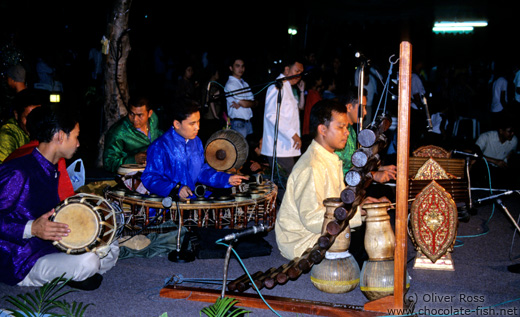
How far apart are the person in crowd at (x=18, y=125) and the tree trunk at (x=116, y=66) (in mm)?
3676

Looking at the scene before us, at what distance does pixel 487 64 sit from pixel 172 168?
1683 cm

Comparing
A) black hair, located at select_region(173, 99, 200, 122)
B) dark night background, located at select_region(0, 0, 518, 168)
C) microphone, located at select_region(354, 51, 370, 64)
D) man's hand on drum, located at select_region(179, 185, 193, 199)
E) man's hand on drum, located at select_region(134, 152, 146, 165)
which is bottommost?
man's hand on drum, located at select_region(179, 185, 193, 199)

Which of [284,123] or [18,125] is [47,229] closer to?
[18,125]

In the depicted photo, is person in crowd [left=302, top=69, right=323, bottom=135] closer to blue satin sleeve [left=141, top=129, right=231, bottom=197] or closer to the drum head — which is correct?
blue satin sleeve [left=141, top=129, right=231, bottom=197]

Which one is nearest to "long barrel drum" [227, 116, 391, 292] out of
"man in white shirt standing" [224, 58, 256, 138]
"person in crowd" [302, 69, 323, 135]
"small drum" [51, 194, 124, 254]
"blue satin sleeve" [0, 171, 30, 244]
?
"small drum" [51, 194, 124, 254]

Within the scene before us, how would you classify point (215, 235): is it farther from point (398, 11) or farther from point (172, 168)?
point (398, 11)

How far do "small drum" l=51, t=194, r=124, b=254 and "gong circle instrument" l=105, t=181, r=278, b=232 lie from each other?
0.93 metres

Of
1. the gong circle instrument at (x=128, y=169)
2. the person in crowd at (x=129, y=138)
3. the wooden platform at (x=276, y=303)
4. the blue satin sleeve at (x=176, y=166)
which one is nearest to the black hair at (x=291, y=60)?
the person in crowd at (x=129, y=138)

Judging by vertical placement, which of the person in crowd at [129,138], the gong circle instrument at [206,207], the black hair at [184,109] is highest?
the black hair at [184,109]

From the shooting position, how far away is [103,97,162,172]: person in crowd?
20.3 feet

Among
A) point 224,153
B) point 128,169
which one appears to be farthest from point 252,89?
point 128,169

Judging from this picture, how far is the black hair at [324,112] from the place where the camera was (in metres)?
4.29

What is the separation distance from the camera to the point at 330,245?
3670 millimetres

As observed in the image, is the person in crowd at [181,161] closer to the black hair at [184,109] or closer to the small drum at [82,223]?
the black hair at [184,109]
